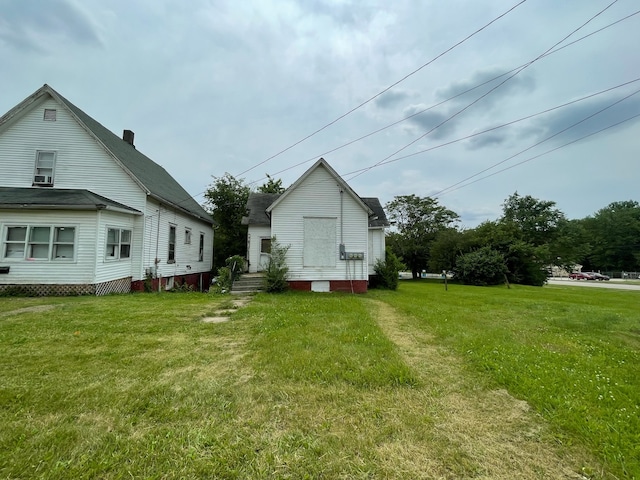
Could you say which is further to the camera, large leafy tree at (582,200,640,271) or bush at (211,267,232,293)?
large leafy tree at (582,200,640,271)

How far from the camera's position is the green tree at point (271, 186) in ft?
106

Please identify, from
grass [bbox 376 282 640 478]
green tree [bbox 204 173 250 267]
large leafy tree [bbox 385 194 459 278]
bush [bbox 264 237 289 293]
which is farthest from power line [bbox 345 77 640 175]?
large leafy tree [bbox 385 194 459 278]

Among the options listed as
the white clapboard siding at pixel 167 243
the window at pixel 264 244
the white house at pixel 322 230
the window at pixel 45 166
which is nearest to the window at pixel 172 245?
the white clapboard siding at pixel 167 243

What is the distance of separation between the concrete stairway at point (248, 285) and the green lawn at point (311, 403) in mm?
6772

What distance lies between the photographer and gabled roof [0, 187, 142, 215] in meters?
10.7

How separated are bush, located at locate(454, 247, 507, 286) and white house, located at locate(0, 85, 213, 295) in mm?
25712

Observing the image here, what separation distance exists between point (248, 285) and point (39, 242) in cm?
802

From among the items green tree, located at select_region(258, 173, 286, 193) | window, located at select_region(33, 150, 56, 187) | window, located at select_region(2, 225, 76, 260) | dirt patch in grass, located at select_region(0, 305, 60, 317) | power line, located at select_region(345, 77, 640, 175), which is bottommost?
dirt patch in grass, located at select_region(0, 305, 60, 317)

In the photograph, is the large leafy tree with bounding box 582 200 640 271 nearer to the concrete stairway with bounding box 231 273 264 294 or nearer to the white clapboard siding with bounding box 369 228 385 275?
the white clapboard siding with bounding box 369 228 385 275

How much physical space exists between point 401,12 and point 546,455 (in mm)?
12261

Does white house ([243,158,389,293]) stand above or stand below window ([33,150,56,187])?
below

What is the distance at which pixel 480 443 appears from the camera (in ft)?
8.71

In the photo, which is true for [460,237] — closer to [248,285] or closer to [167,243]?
[248,285]

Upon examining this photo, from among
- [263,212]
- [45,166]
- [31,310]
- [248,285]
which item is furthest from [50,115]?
[248,285]
